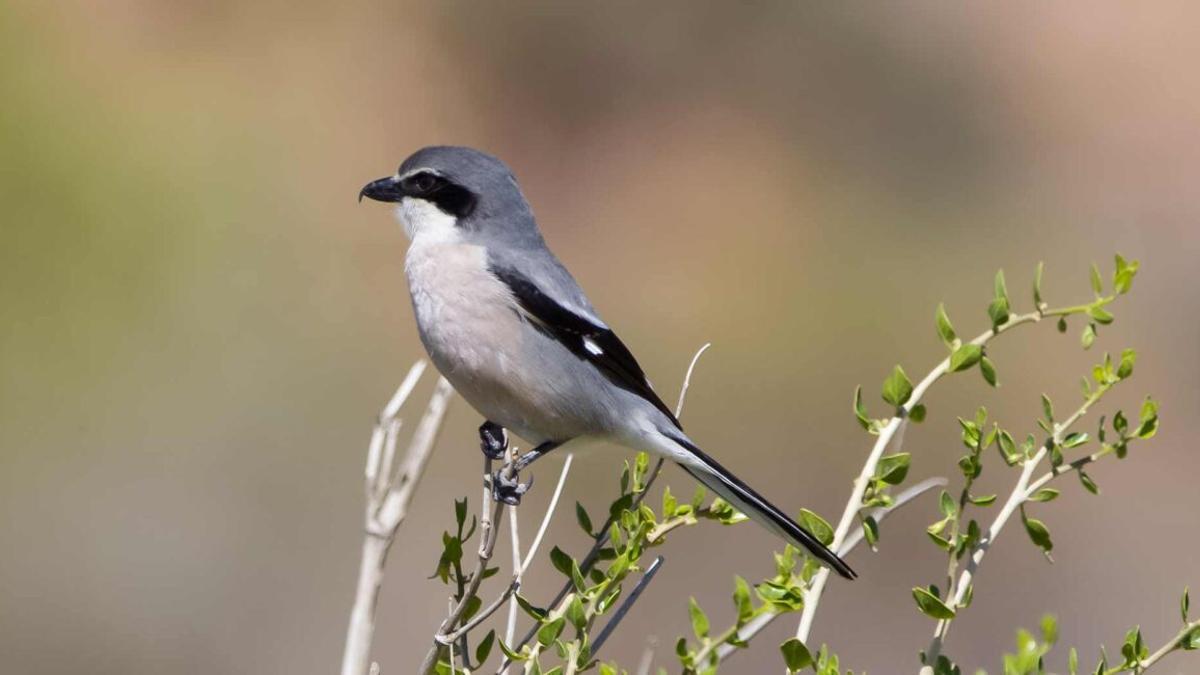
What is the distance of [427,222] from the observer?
2711mm

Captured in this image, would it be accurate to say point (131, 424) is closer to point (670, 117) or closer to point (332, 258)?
point (332, 258)

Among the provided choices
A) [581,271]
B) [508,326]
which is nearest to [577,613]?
[508,326]

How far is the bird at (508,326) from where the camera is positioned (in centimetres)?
245

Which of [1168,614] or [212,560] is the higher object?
[1168,614]

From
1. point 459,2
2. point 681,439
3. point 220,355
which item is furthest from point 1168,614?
point 459,2

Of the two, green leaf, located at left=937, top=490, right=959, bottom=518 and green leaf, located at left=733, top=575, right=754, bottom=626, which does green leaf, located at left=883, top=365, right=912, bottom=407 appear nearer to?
green leaf, located at left=937, top=490, right=959, bottom=518

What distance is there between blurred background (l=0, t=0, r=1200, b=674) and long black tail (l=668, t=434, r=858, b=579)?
213 cm

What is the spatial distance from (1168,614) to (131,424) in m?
3.86

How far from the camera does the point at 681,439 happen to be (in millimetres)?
2463

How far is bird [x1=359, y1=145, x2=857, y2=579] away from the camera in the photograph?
2451 millimetres

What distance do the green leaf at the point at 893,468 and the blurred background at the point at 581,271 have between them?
2.97 meters

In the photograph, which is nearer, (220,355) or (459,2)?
(220,355)

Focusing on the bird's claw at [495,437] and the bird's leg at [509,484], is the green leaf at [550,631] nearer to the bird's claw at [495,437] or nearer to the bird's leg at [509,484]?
the bird's leg at [509,484]

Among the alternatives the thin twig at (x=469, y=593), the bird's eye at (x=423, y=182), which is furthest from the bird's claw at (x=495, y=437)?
the thin twig at (x=469, y=593)
